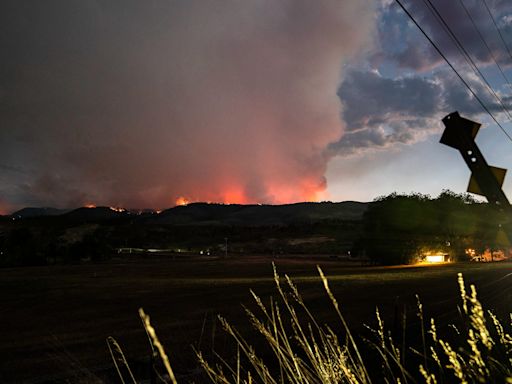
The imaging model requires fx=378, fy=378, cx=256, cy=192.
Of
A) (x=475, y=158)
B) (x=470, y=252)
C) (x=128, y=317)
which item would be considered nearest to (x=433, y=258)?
(x=470, y=252)

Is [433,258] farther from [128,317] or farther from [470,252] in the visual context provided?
[128,317]

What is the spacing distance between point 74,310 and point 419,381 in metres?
16.3

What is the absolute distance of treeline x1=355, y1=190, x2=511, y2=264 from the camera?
49.5 metres

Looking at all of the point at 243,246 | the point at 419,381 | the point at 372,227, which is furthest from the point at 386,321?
the point at 243,246

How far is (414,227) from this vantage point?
49.7m

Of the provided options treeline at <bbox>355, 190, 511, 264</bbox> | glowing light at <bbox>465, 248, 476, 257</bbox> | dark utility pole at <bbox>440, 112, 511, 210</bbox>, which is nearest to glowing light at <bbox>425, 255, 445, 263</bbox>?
treeline at <bbox>355, 190, 511, 264</bbox>

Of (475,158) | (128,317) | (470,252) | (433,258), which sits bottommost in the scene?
(128,317)

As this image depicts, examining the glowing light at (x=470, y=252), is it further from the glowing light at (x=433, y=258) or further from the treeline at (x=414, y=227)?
the glowing light at (x=433, y=258)

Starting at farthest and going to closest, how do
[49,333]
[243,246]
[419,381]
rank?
[243,246] < [49,333] < [419,381]

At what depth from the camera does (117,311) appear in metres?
16.9

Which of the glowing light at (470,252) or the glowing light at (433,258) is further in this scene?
the glowing light at (470,252)

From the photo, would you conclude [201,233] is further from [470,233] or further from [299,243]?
[470,233]

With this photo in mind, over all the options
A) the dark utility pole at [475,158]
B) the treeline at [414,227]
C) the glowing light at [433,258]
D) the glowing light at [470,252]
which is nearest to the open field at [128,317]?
the dark utility pole at [475,158]

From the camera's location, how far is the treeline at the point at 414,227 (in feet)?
163
